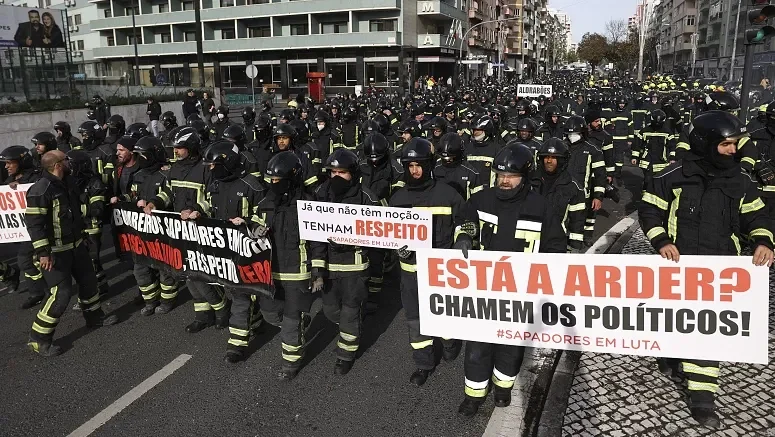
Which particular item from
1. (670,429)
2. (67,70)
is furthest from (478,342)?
(67,70)

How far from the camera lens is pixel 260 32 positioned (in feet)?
186

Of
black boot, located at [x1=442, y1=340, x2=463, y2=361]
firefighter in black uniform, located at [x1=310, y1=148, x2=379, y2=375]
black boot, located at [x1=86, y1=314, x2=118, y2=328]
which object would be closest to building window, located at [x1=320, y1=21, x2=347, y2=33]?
black boot, located at [x1=86, y1=314, x2=118, y2=328]

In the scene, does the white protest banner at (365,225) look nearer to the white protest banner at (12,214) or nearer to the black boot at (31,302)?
the white protest banner at (12,214)

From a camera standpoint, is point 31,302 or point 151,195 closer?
point 151,195

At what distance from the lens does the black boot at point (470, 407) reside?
471 cm

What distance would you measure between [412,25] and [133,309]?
50.4 m

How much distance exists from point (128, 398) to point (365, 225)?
8.55 feet

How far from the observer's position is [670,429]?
433 cm

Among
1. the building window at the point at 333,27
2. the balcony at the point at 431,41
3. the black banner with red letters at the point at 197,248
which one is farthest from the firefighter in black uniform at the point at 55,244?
the balcony at the point at 431,41

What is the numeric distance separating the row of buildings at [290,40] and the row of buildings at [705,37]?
759 inches

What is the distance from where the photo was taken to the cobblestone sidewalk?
4305 millimetres

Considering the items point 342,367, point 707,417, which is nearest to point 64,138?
point 342,367

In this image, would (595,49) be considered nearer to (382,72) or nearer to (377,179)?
(382,72)

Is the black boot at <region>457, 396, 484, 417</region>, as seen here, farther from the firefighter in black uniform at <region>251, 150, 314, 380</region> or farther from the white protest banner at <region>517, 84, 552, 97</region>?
the white protest banner at <region>517, 84, 552, 97</region>
